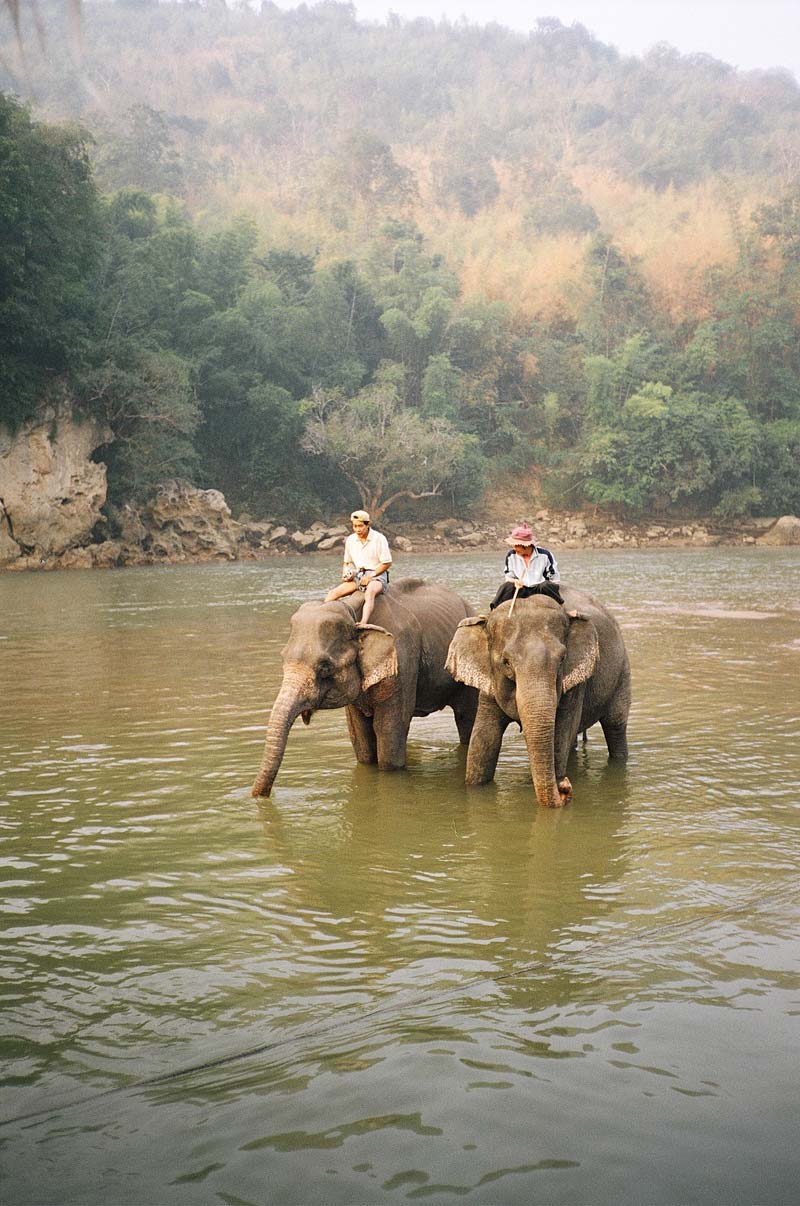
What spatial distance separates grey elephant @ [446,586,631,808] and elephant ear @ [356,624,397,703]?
1.32 ft

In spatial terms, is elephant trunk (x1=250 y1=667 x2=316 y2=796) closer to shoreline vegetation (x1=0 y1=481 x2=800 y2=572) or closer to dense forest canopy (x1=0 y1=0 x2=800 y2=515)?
dense forest canopy (x1=0 y1=0 x2=800 y2=515)

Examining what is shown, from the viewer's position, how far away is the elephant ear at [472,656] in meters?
7.36

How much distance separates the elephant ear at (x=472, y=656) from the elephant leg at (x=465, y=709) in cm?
131

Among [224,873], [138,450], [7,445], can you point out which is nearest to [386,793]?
[224,873]

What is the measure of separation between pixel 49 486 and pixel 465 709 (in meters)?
28.5

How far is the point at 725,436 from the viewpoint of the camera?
2024 inches

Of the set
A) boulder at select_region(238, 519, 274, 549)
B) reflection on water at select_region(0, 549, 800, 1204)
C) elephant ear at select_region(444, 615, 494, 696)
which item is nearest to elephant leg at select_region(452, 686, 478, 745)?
reflection on water at select_region(0, 549, 800, 1204)

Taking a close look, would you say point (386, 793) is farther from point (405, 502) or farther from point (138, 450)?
point (405, 502)

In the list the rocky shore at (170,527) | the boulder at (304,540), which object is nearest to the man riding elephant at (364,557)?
the rocky shore at (170,527)

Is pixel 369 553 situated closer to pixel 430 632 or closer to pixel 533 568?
pixel 430 632

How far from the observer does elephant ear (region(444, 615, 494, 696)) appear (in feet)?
24.1

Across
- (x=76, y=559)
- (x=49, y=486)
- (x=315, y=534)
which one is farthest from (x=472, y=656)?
(x=315, y=534)

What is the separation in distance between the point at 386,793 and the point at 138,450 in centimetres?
3280

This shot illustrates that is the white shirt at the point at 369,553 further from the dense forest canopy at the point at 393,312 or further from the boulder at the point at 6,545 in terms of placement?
the boulder at the point at 6,545
